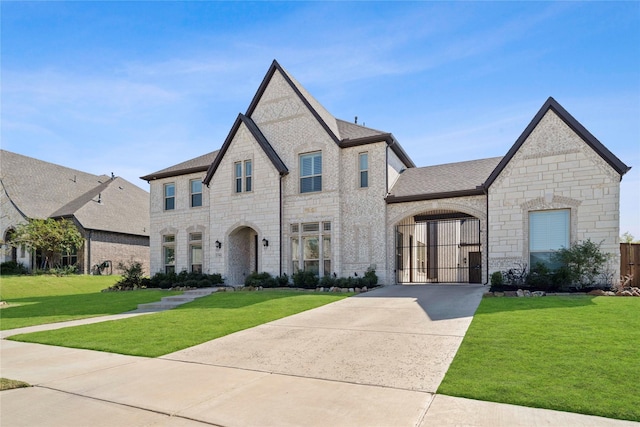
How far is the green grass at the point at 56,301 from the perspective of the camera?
43.0ft

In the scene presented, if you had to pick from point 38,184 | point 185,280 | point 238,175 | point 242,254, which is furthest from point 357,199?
point 38,184

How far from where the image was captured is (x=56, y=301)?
1772cm

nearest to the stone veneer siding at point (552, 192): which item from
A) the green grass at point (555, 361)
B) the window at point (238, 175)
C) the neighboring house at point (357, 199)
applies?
the neighboring house at point (357, 199)

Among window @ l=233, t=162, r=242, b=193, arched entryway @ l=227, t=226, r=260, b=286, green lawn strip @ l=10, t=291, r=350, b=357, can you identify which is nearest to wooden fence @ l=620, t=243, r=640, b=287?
green lawn strip @ l=10, t=291, r=350, b=357

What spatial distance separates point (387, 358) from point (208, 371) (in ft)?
9.27

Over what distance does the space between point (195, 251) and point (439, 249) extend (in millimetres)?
14534

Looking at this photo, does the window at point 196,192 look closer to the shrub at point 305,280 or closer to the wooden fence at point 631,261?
the shrub at point 305,280

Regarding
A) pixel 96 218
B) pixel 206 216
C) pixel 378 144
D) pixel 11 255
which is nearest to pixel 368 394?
pixel 378 144

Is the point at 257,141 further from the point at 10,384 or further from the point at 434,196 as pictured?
the point at 10,384

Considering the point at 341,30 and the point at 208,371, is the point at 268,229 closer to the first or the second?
the point at 341,30

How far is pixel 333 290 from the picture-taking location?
56.3 ft

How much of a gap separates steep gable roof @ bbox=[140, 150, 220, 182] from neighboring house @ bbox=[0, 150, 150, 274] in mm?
9732

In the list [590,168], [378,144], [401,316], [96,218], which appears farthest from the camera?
[96,218]

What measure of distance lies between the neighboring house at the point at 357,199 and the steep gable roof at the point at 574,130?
0.04 meters
